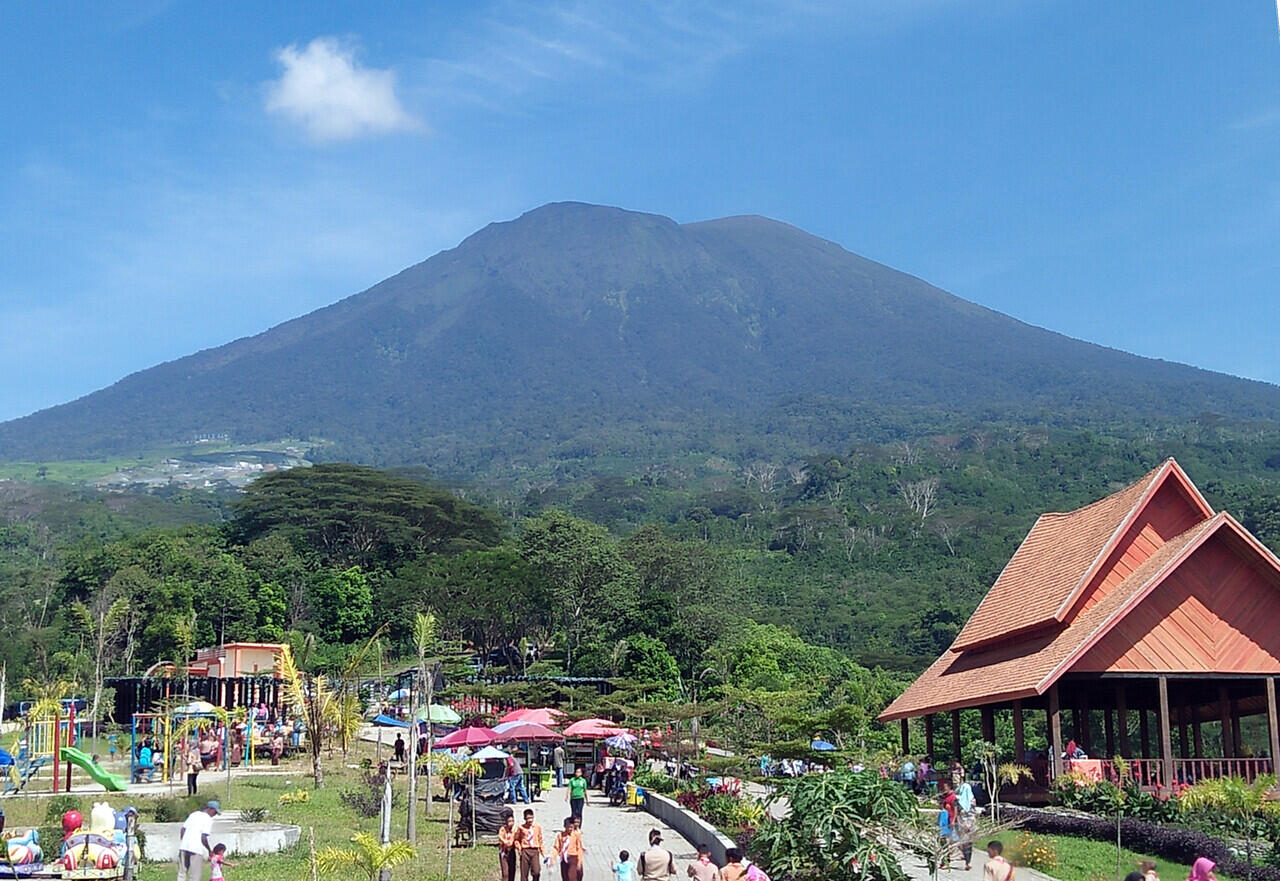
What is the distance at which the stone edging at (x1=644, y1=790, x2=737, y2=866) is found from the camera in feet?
57.3

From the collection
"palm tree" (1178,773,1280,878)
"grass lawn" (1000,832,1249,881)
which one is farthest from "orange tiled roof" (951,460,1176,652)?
"grass lawn" (1000,832,1249,881)

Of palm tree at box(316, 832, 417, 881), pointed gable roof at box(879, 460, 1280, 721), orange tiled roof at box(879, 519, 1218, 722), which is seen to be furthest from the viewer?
pointed gable roof at box(879, 460, 1280, 721)

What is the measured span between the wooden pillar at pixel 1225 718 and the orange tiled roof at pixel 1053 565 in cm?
331

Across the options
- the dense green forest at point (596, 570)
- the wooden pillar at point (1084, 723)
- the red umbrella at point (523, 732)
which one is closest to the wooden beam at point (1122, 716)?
the wooden pillar at point (1084, 723)

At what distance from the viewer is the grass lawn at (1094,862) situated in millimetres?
16781

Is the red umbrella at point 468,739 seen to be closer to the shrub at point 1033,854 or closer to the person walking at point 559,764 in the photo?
the person walking at point 559,764

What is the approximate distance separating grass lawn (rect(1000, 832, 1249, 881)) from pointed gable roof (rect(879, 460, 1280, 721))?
3.04m

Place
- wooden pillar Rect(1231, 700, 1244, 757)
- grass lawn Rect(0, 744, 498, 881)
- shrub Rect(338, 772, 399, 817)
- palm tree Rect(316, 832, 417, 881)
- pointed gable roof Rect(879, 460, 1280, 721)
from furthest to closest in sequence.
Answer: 1. wooden pillar Rect(1231, 700, 1244, 757)
2. pointed gable roof Rect(879, 460, 1280, 721)
3. shrub Rect(338, 772, 399, 817)
4. grass lawn Rect(0, 744, 498, 881)
5. palm tree Rect(316, 832, 417, 881)

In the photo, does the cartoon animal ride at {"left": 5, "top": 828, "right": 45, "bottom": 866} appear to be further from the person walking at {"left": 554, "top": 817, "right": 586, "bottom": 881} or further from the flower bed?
the flower bed

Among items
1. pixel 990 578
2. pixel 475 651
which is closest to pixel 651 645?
pixel 475 651

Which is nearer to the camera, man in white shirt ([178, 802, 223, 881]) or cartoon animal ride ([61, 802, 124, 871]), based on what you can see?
cartoon animal ride ([61, 802, 124, 871])

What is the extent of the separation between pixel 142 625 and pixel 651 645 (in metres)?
21.3

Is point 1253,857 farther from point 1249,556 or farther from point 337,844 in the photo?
point 337,844

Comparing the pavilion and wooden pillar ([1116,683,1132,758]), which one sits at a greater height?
the pavilion
